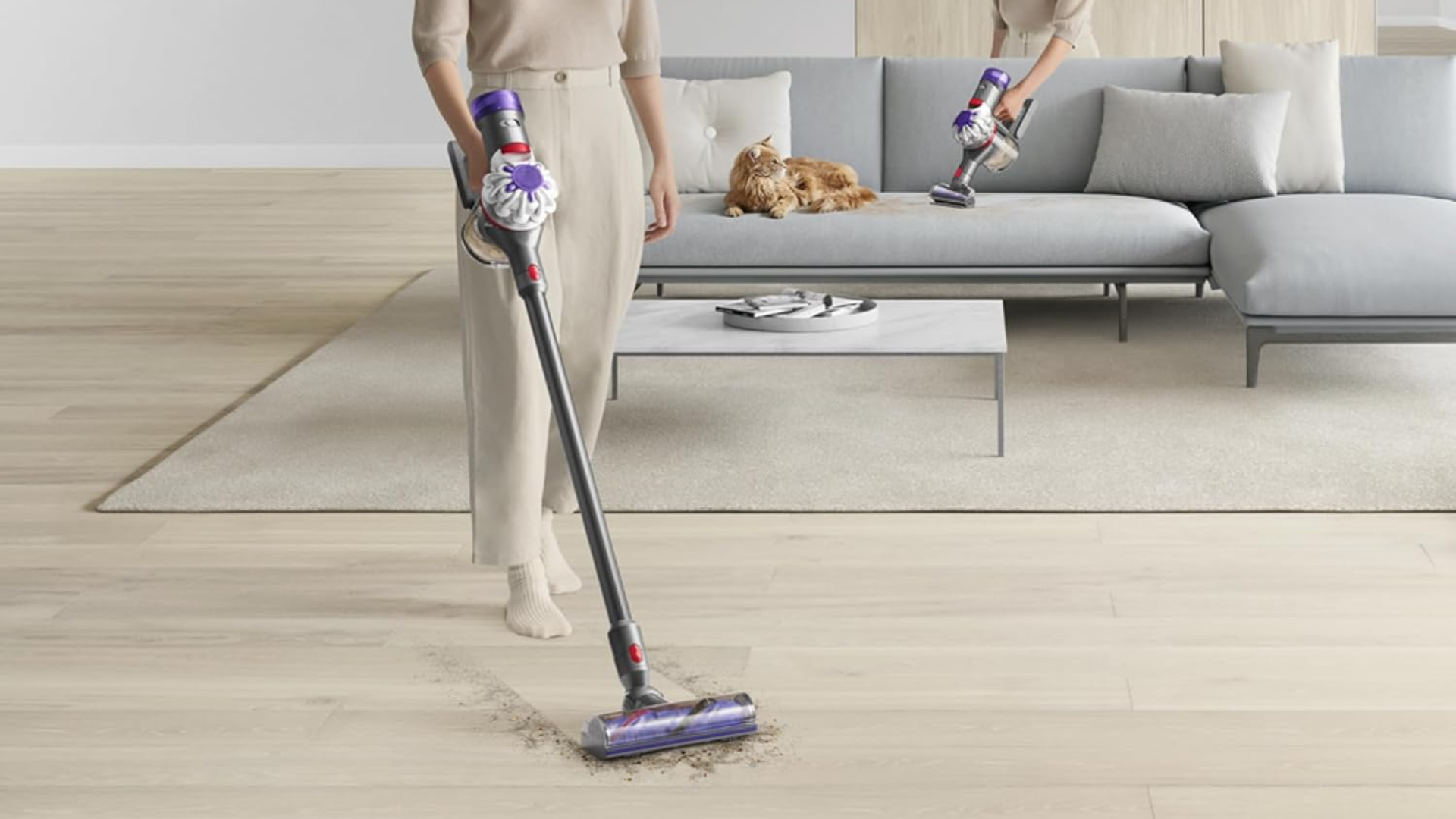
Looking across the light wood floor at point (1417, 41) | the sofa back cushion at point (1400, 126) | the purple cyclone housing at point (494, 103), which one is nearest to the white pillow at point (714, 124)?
the sofa back cushion at point (1400, 126)

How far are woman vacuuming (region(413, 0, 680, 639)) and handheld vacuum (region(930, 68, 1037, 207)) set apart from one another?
2.13m

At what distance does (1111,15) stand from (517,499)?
4923 mm

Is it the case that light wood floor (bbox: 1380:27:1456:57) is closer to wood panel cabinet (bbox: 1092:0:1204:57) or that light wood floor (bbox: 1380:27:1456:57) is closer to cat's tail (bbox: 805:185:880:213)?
wood panel cabinet (bbox: 1092:0:1204:57)

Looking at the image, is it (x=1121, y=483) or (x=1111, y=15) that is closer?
(x=1121, y=483)

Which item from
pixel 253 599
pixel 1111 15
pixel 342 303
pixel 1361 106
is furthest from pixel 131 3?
pixel 253 599

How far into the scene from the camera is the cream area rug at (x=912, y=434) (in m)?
3.44

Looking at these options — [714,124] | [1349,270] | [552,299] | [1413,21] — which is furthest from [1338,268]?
[1413,21]

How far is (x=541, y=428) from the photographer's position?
2641 mm

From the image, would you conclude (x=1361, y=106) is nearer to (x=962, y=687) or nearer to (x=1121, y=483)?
(x=1121, y=483)

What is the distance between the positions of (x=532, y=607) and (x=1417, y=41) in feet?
47.3

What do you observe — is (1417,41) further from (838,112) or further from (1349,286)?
(1349,286)

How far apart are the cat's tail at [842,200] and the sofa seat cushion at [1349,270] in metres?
1.06

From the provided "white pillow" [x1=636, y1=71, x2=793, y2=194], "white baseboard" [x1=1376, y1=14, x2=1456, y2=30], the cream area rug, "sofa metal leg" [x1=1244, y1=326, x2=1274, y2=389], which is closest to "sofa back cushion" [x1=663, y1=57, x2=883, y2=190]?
"white pillow" [x1=636, y1=71, x2=793, y2=194]

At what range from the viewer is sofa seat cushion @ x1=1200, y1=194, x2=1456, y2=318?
411cm
